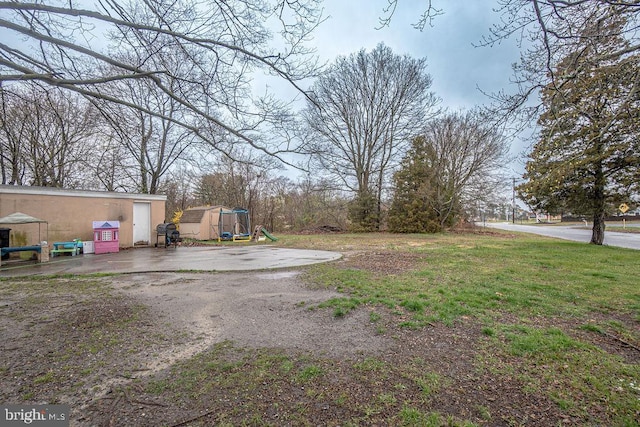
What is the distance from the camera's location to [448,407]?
2.08 m

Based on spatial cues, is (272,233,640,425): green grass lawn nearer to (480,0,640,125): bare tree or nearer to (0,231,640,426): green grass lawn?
(0,231,640,426): green grass lawn

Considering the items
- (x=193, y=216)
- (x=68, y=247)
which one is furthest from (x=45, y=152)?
(x=193, y=216)

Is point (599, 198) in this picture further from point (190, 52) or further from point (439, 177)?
point (190, 52)

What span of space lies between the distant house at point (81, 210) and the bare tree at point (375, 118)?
1162 centimetres

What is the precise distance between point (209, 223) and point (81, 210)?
6355mm

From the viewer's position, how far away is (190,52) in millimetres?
3891

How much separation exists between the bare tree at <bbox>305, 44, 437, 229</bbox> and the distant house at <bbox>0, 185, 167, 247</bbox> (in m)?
11.6

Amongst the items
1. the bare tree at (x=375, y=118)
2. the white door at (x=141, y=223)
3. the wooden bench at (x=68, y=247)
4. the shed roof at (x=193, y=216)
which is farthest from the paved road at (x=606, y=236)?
the wooden bench at (x=68, y=247)

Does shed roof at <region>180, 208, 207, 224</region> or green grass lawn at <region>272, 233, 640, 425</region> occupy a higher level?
shed roof at <region>180, 208, 207, 224</region>

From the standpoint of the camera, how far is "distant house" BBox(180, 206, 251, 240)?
1672 cm

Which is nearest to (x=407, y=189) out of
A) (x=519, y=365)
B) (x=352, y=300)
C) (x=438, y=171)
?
(x=438, y=171)

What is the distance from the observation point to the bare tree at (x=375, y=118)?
2098cm

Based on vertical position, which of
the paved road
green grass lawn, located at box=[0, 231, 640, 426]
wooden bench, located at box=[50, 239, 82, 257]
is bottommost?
green grass lawn, located at box=[0, 231, 640, 426]

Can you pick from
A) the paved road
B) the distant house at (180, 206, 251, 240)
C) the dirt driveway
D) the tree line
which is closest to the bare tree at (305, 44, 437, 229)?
the tree line
